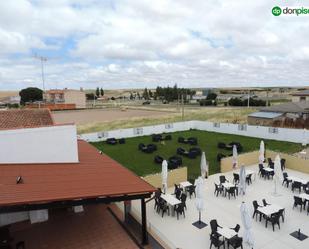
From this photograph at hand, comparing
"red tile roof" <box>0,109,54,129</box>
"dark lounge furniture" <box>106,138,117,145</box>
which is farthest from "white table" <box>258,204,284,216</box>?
"dark lounge furniture" <box>106,138,117,145</box>

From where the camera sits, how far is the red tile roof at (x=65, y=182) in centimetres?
895

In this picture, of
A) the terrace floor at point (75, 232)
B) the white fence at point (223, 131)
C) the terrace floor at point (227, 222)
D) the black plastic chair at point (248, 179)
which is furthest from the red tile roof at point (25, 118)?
the white fence at point (223, 131)

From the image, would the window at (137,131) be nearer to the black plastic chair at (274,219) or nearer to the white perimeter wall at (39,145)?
the white perimeter wall at (39,145)

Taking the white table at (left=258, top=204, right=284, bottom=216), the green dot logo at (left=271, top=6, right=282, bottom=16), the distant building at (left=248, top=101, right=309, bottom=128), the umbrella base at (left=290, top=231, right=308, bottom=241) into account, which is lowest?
the umbrella base at (left=290, top=231, right=308, bottom=241)

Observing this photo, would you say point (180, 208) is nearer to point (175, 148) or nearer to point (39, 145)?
point (39, 145)

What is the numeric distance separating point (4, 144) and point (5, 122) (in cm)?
356

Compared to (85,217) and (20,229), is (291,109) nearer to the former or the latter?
(85,217)

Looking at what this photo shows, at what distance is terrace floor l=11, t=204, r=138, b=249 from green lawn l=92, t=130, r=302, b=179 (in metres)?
7.29

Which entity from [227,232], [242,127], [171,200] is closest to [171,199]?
[171,200]

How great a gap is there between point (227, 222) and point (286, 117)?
93.2 feet

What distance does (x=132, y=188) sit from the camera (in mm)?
10156

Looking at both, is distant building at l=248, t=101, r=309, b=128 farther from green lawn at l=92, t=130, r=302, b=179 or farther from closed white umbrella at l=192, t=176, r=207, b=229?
closed white umbrella at l=192, t=176, r=207, b=229

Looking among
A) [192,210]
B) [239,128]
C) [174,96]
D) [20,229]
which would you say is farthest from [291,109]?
[174,96]

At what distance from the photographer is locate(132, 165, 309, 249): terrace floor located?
36.1 ft
